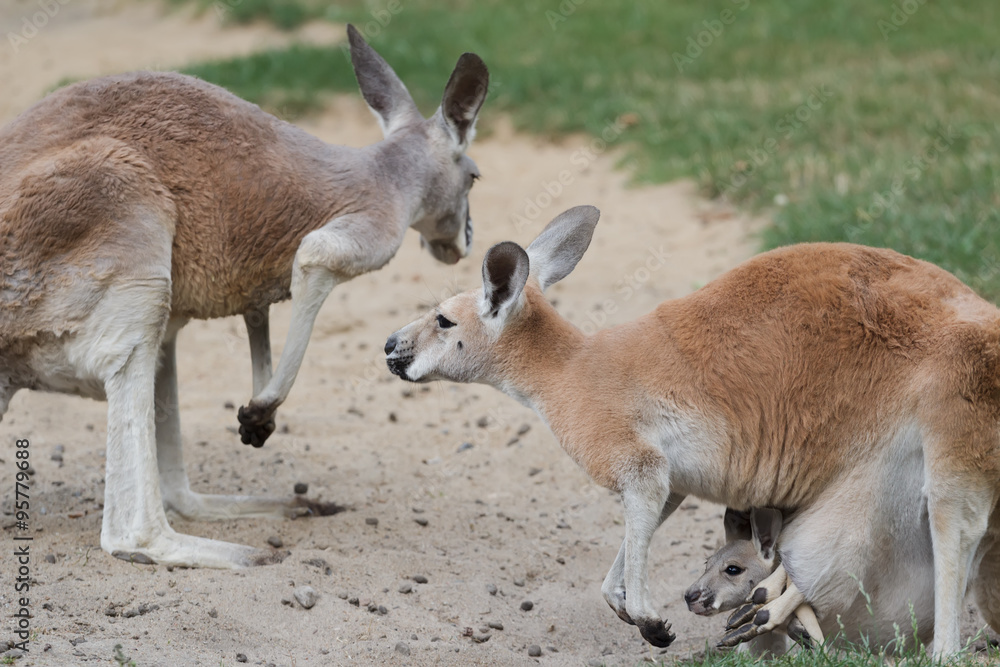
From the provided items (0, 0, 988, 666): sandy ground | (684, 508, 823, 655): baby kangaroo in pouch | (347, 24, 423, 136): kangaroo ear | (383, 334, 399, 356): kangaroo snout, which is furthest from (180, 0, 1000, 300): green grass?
(383, 334, 399, 356): kangaroo snout

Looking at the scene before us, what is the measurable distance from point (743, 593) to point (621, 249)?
180 inches

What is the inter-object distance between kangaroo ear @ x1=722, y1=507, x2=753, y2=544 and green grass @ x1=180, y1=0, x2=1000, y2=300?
2.83 metres

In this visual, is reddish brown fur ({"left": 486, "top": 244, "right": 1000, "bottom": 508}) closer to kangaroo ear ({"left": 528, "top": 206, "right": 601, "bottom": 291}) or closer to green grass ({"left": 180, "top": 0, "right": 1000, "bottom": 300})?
kangaroo ear ({"left": 528, "top": 206, "right": 601, "bottom": 291})

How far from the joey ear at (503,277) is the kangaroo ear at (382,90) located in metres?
1.69

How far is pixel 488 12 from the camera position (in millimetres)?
13211

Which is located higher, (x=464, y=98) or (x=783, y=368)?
(x=464, y=98)

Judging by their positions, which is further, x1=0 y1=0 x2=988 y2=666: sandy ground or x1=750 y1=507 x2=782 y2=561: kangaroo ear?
x1=750 y1=507 x2=782 y2=561: kangaroo ear

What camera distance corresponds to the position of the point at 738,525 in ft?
15.1

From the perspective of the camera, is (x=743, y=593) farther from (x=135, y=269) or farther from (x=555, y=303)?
(x=555, y=303)

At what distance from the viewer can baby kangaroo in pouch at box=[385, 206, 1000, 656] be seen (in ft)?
13.0

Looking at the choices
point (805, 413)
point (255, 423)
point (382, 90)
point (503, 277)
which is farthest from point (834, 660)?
point (382, 90)

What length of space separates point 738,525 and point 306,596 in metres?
1.72

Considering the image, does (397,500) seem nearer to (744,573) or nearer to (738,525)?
(738,525)

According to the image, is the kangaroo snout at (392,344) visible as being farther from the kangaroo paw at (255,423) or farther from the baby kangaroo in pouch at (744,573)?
the baby kangaroo in pouch at (744,573)
